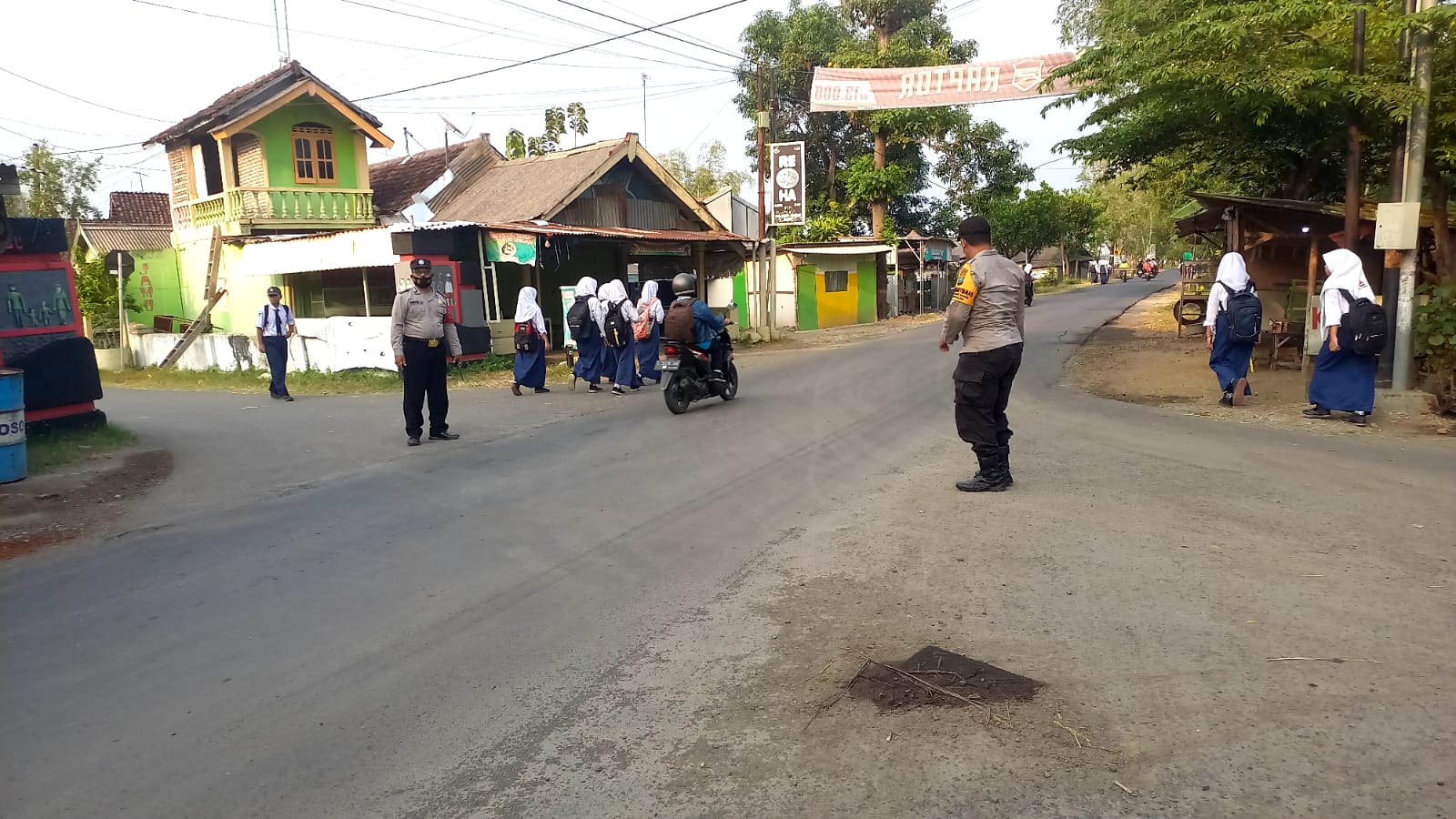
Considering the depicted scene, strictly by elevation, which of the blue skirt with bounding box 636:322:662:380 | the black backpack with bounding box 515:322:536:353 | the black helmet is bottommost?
the blue skirt with bounding box 636:322:662:380

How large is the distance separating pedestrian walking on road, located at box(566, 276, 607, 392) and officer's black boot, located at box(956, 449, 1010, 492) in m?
7.86

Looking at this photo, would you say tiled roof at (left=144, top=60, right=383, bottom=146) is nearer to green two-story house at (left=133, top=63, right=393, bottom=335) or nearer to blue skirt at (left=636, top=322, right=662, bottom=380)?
green two-story house at (left=133, top=63, right=393, bottom=335)

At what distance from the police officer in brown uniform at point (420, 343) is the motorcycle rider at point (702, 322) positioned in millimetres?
2697

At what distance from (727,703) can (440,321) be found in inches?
277

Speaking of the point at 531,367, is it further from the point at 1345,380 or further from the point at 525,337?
the point at 1345,380

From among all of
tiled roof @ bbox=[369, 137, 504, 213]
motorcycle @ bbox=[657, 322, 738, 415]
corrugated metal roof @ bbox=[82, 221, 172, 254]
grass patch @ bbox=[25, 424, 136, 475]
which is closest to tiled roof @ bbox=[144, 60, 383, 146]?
tiled roof @ bbox=[369, 137, 504, 213]

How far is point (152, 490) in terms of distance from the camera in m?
8.00

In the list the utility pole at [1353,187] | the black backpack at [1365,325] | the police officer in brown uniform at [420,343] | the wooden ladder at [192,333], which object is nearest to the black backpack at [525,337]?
the police officer in brown uniform at [420,343]

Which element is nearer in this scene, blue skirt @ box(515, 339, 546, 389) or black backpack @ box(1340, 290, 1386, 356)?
black backpack @ box(1340, 290, 1386, 356)

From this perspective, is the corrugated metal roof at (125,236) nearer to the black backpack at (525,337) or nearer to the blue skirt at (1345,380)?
the black backpack at (525,337)

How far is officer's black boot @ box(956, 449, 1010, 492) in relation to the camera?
259 inches

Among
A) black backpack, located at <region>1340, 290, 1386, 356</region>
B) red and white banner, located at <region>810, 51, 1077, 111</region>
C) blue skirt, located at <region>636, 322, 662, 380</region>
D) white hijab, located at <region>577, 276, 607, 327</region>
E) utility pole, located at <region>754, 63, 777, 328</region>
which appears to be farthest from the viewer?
utility pole, located at <region>754, 63, 777, 328</region>

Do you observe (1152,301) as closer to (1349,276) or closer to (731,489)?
(1349,276)

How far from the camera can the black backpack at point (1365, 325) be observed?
344 inches
